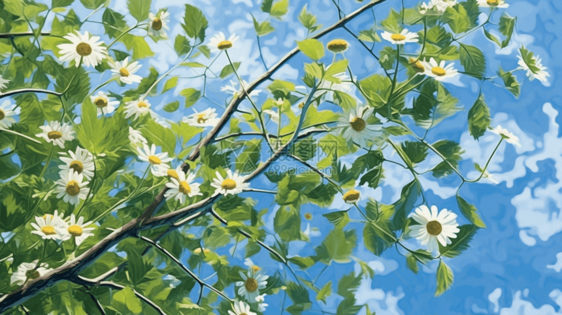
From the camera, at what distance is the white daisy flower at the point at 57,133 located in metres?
0.47

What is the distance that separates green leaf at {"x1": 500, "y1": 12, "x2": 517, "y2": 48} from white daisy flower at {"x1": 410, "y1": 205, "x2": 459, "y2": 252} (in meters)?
0.17

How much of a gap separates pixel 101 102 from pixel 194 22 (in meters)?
0.15

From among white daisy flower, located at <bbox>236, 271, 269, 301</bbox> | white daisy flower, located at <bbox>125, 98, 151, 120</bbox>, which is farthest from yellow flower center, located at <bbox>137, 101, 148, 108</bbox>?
white daisy flower, located at <bbox>236, 271, 269, 301</bbox>

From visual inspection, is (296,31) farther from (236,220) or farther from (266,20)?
(236,220)

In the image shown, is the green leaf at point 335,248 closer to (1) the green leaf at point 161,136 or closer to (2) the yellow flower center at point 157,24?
(1) the green leaf at point 161,136

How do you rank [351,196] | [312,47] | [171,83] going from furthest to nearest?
1. [171,83]
2. [351,196]
3. [312,47]

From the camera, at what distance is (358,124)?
0.42 m

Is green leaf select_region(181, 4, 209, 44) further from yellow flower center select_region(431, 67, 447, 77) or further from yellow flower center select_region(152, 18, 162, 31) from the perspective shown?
yellow flower center select_region(431, 67, 447, 77)

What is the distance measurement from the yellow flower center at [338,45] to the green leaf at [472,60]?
109 mm

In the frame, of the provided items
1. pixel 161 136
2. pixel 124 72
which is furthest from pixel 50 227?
pixel 124 72


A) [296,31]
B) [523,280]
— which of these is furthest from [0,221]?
[523,280]

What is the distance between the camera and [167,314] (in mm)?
477

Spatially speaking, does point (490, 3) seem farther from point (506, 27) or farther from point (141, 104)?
point (141, 104)

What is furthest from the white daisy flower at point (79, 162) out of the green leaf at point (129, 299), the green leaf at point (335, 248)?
the green leaf at point (335, 248)
